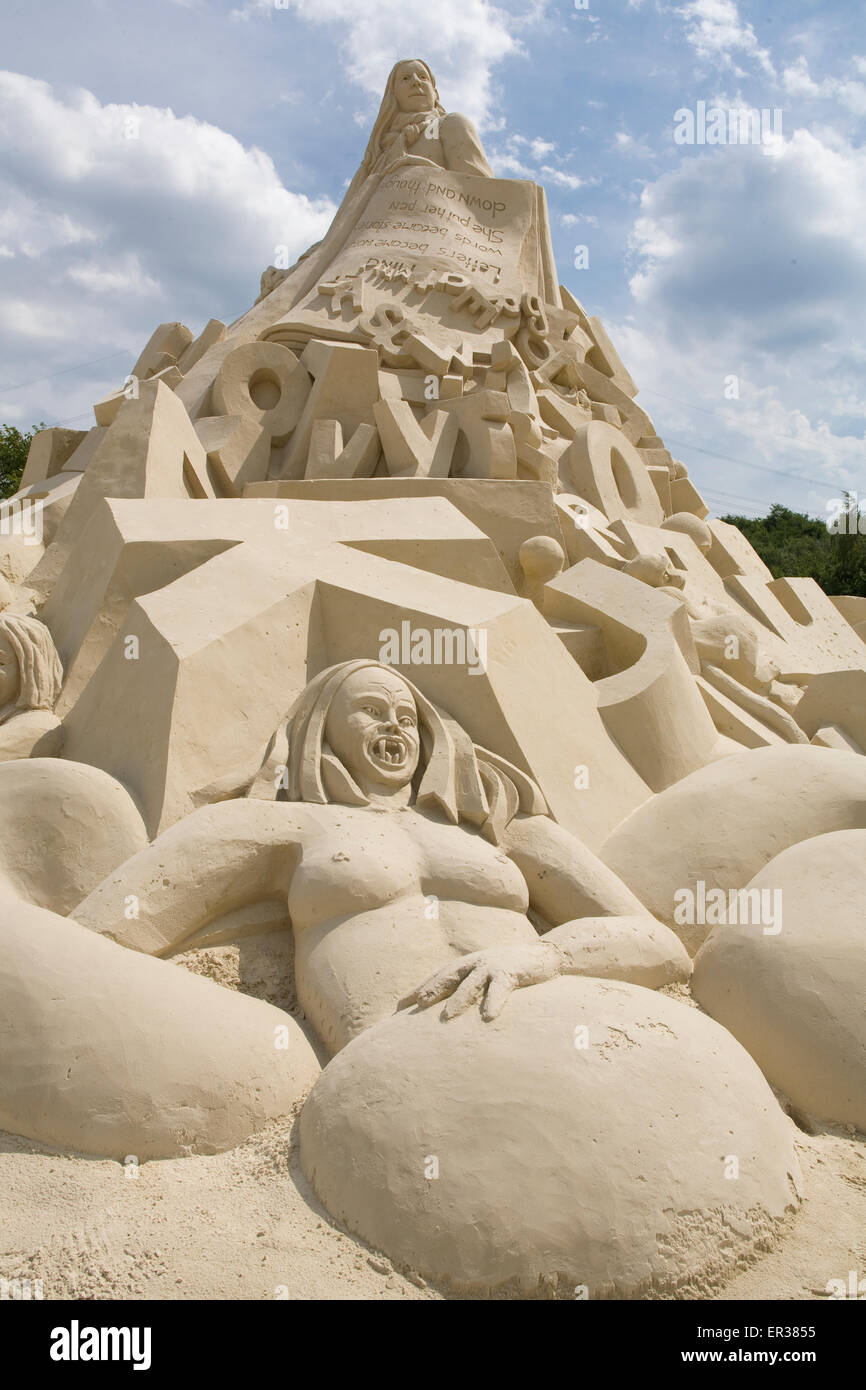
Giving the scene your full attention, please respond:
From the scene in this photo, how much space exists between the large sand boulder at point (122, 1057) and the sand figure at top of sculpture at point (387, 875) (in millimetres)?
287

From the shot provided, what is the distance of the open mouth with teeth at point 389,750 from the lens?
393 cm

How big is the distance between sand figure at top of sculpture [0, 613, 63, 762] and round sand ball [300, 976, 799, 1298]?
2.47 meters

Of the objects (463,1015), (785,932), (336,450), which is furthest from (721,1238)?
(336,450)

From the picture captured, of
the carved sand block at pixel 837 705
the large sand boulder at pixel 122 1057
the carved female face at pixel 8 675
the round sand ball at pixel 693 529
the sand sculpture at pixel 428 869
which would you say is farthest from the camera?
the round sand ball at pixel 693 529

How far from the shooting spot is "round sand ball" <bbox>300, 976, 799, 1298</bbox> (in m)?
2.40

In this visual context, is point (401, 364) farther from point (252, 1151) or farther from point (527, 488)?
point (252, 1151)

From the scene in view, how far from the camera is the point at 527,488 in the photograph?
24.2ft

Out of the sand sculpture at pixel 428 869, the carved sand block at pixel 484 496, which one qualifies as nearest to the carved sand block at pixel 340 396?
the sand sculpture at pixel 428 869

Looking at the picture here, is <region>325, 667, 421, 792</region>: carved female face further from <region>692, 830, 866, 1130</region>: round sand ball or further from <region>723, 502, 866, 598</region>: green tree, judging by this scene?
<region>723, 502, 866, 598</region>: green tree

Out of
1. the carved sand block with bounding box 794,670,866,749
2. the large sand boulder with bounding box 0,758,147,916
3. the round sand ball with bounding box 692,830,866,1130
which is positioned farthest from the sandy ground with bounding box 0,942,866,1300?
the carved sand block with bounding box 794,670,866,749

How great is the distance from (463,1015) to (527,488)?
5.01m

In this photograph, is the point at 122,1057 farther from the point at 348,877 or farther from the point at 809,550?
the point at 809,550

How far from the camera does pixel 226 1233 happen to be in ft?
8.47

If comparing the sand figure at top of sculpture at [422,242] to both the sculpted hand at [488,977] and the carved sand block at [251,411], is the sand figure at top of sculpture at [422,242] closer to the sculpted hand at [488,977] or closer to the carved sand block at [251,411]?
the carved sand block at [251,411]
